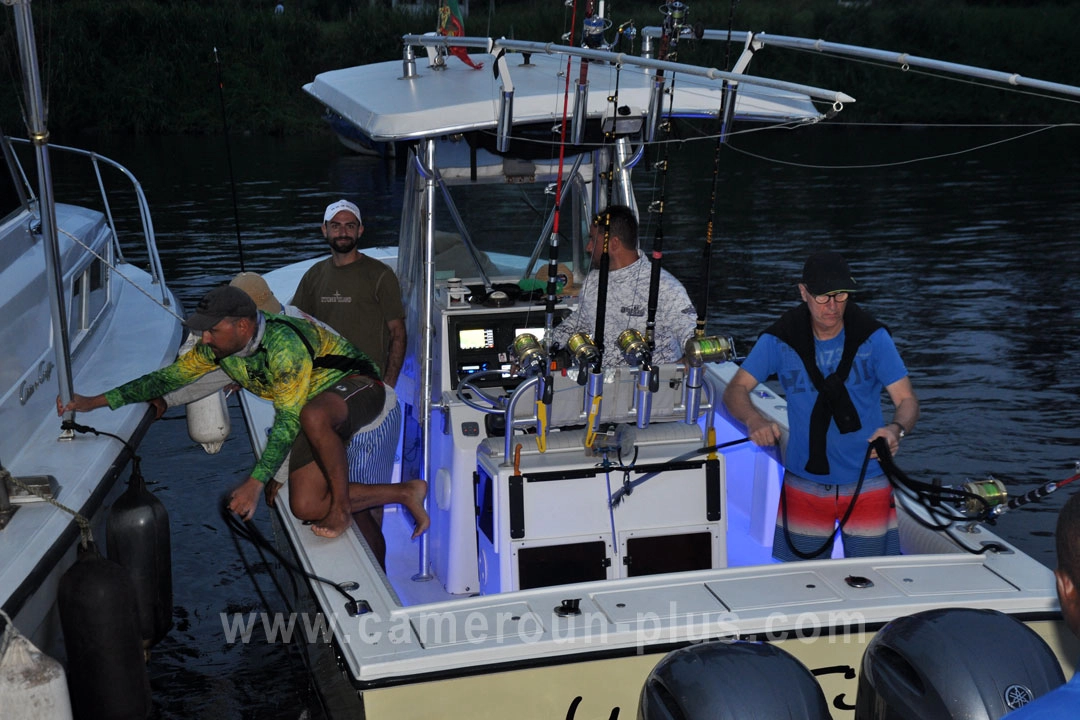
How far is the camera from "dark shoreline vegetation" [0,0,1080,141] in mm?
26281

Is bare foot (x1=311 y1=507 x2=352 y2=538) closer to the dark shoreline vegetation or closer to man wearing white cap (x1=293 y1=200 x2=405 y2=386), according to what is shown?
man wearing white cap (x1=293 y1=200 x2=405 y2=386)

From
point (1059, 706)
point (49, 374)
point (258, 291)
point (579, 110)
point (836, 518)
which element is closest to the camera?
point (1059, 706)

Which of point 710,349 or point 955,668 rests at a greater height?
point 710,349

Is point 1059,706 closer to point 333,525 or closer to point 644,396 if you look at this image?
point 644,396

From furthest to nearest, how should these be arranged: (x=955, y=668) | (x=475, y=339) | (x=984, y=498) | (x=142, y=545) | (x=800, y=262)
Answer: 1. (x=800, y=262)
2. (x=475, y=339)
3. (x=142, y=545)
4. (x=984, y=498)
5. (x=955, y=668)

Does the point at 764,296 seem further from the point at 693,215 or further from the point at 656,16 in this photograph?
the point at 656,16

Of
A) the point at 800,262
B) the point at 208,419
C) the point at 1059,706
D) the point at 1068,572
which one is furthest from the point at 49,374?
→ the point at 800,262

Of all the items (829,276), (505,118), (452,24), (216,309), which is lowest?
(216,309)

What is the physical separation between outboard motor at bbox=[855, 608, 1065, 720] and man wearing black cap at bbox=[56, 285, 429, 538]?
201 cm

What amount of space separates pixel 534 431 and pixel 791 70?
75.2 feet

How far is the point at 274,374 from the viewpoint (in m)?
4.25

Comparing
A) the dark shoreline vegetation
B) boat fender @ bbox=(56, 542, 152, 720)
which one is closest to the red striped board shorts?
boat fender @ bbox=(56, 542, 152, 720)

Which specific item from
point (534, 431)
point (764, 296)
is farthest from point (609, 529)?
point (764, 296)

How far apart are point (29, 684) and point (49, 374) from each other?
80.3 inches
